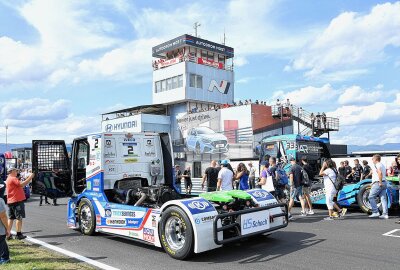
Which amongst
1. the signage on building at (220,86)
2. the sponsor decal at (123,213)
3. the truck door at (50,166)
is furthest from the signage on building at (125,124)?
the sponsor decal at (123,213)

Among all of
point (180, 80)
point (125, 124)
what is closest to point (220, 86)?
point (180, 80)

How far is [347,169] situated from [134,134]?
962 cm

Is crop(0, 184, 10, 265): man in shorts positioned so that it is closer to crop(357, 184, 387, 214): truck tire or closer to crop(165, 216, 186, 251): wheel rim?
crop(165, 216, 186, 251): wheel rim

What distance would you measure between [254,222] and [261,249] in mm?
572

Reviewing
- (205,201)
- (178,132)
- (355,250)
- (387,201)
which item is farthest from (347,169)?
(178,132)

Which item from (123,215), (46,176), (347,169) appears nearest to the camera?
(123,215)

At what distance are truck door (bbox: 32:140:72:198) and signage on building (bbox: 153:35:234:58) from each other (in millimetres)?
32948

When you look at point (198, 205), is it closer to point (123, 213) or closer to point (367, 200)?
point (123, 213)

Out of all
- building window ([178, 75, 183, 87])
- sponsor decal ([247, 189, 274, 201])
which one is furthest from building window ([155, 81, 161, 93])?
sponsor decal ([247, 189, 274, 201])

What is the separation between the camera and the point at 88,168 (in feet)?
28.2

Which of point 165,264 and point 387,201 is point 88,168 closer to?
point 165,264

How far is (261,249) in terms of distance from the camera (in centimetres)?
677

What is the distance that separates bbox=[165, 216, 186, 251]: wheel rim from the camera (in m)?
6.25

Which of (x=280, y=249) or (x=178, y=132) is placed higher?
(x=178, y=132)
